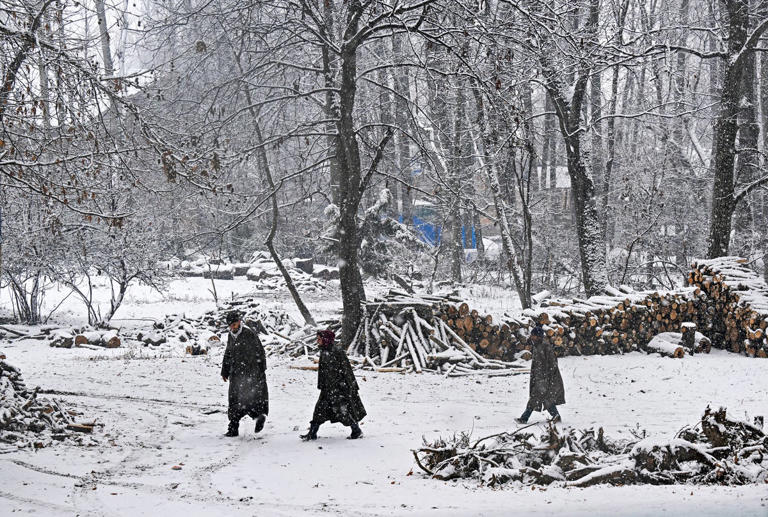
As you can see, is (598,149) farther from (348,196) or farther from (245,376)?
(245,376)

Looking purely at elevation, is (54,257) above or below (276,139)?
below

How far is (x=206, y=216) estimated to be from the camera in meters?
30.3

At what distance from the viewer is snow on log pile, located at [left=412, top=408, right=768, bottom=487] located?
5.95 metres

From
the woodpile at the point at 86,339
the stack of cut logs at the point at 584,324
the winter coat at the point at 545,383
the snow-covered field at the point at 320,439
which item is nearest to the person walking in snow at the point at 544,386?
the winter coat at the point at 545,383

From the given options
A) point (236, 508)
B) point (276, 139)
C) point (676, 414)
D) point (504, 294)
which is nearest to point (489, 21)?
point (276, 139)

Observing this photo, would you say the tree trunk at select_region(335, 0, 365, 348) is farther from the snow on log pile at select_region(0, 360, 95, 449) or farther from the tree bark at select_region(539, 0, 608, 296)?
the snow on log pile at select_region(0, 360, 95, 449)

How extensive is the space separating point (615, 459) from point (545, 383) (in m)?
2.64

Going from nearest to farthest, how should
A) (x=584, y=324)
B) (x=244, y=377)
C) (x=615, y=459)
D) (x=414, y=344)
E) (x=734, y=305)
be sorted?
(x=615, y=459) → (x=244, y=377) → (x=734, y=305) → (x=414, y=344) → (x=584, y=324)

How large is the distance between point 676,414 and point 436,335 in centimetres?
522

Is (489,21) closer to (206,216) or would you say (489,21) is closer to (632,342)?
(632,342)

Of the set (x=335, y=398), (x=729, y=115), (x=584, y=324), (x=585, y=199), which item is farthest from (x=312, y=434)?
(x=729, y=115)

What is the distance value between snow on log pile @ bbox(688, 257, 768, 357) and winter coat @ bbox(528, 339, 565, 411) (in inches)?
224

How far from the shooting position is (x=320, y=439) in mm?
8188

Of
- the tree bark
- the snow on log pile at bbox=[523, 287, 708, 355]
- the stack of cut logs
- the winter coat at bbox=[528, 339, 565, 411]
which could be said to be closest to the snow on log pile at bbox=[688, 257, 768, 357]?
the stack of cut logs
